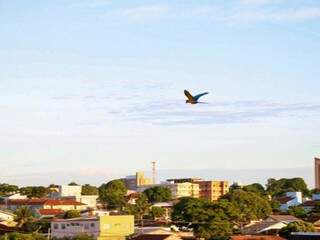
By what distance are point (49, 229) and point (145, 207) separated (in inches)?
582

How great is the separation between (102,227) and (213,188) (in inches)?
2582

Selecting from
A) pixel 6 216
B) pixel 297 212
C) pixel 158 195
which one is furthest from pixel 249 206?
pixel 158 195

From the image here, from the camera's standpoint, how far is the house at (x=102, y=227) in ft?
139

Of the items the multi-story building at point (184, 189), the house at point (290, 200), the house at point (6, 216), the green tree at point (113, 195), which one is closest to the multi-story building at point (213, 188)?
the multi-story building at point (184, 189)

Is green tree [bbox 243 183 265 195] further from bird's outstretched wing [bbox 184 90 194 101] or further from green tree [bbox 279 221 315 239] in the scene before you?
bird's outstretched wing [bbox 184 90 194 101]

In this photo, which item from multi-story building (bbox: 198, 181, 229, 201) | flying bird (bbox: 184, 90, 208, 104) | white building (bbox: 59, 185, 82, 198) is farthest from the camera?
multi-story building (bbox: 198, 181, 229, 201)

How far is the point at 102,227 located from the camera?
4238 centimetres

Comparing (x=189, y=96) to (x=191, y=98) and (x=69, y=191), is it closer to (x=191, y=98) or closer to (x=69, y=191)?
(x=191, y=98)

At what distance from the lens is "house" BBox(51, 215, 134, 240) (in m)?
42.4

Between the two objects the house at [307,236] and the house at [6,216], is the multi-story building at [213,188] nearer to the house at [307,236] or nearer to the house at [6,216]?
the house at [6,216]

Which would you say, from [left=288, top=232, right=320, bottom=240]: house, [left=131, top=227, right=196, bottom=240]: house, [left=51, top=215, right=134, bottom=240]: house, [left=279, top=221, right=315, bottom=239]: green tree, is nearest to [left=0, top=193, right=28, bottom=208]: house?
[left=51, top=215, right=134, bottom=240]: house

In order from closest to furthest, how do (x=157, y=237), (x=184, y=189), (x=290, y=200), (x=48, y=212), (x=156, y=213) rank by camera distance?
(x=157, y=237) < (x=156, y=213) < (x=48, y=212) < (x=290, y=200) < (x=184, y=189)

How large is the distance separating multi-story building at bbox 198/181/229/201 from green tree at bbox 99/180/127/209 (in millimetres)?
28303

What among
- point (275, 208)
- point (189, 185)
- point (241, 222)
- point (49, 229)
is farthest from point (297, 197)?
point (49, 229)
